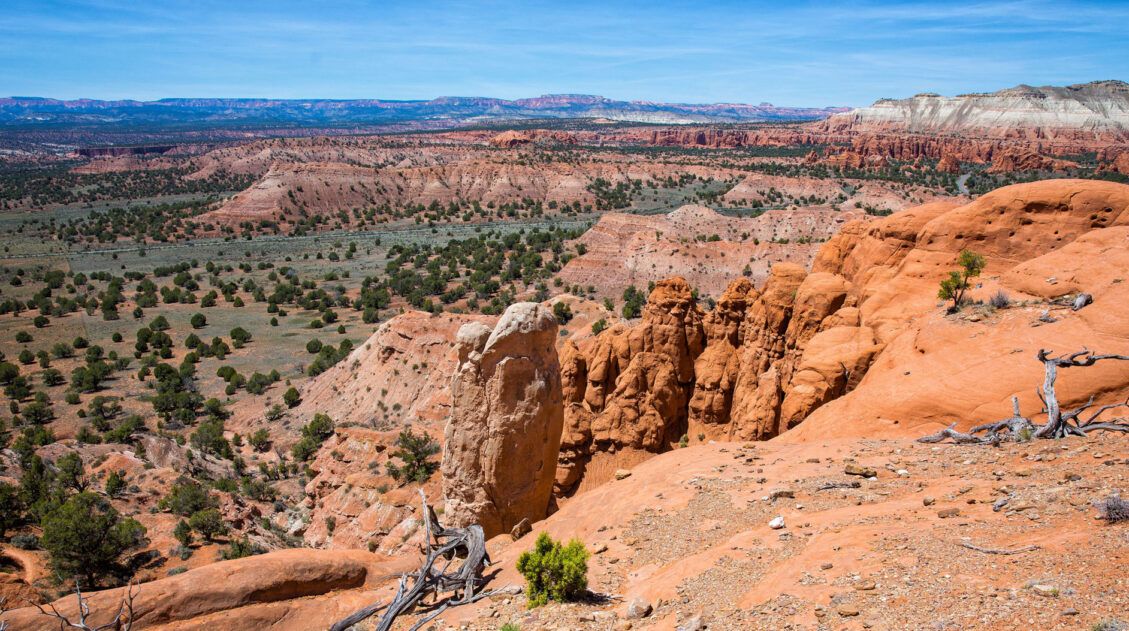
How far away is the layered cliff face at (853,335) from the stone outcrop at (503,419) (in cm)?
621

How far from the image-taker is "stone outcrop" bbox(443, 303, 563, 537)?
13891 mm

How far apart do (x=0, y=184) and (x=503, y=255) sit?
134 meters

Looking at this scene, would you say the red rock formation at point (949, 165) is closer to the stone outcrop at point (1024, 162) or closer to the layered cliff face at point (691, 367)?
the stone outcrop at point (1024, 162)

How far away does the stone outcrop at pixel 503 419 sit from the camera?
13891 mm

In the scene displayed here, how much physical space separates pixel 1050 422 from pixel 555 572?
969cm

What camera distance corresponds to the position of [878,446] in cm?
1320

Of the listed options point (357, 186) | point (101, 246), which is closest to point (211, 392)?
point (101, 246)

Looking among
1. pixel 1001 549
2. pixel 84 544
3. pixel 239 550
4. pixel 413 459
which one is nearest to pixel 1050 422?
pixel 1001 549

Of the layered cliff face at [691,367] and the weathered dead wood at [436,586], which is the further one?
the layered cliff face at [691,367]

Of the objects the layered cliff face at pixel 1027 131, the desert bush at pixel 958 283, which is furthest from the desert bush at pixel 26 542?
the layered cliff face at pixel 1027 131

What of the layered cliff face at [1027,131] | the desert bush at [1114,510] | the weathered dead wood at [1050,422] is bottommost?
the weathered dead wood at [1050,422]

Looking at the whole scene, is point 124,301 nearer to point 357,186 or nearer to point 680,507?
point 357,186

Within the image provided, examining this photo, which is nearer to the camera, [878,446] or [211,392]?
[878,446]

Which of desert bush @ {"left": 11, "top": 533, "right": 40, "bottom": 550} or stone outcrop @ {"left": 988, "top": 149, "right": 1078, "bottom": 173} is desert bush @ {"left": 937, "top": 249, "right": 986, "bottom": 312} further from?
stone outcrop @ {"left": 988, "top": 149, "right": 1078, "bottom": 173}
